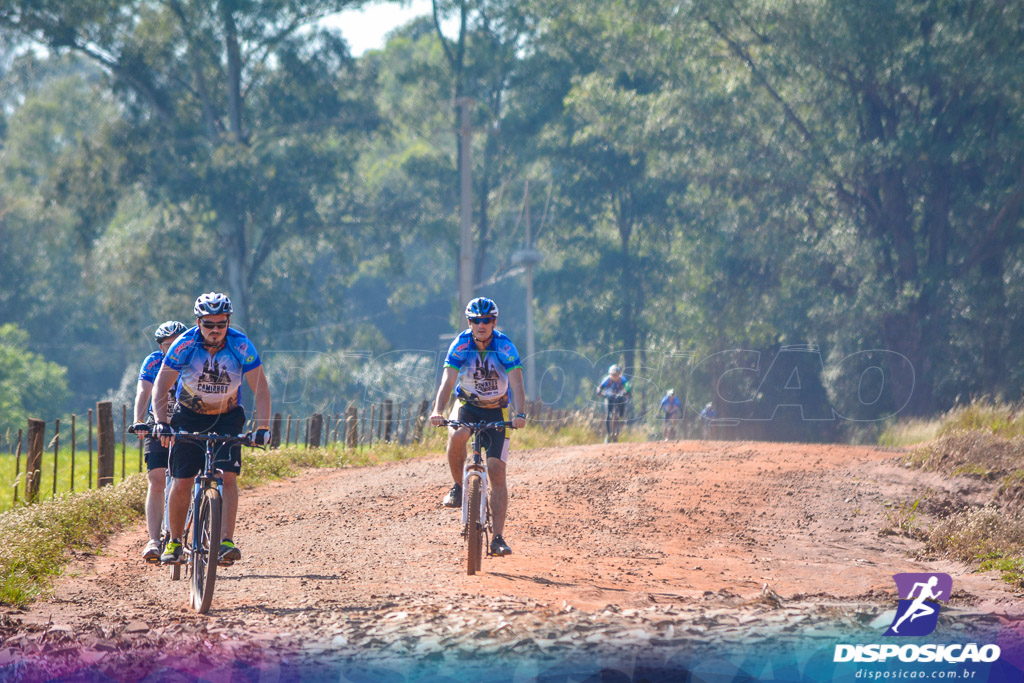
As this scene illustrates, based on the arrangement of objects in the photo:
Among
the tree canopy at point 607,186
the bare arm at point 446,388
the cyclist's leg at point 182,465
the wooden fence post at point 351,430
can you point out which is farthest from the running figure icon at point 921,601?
the tree canopy at point 607,186

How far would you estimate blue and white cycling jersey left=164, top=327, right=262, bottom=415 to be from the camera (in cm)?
757

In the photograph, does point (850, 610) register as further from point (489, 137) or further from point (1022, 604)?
point (489, 137)

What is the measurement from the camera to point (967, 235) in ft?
111

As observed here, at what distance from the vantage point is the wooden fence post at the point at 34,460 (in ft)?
38.9

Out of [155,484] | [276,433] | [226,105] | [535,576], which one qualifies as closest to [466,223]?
[276,433]

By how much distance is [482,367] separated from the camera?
8938mm

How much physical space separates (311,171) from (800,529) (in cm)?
3407

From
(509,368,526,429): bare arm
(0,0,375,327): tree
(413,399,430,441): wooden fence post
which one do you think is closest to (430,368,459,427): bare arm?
(509,368,526,429): bare arm

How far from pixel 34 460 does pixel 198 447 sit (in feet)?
17.5

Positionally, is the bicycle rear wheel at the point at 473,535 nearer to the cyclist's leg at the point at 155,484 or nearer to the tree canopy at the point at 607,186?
the cyclist's leg at the point at 155,484

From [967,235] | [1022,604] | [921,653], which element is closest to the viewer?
[921,653]

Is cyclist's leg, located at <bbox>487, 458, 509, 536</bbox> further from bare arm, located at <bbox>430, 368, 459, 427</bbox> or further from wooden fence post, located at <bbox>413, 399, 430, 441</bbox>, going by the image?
wooden fence post, located at <bbox>413, 399, 430, 441</bbox>

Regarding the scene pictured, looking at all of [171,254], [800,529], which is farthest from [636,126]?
[800,529]

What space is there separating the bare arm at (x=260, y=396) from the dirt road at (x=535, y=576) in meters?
1.27
